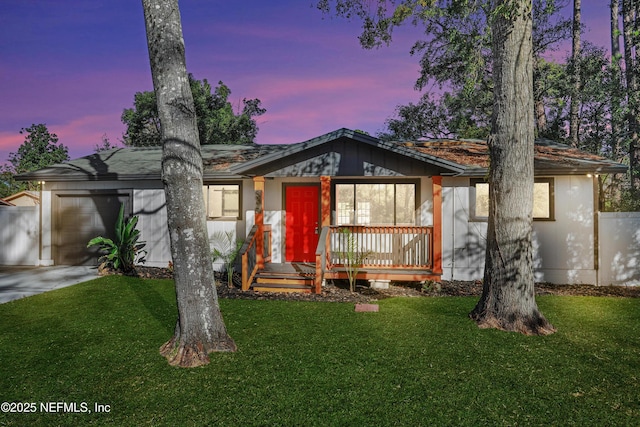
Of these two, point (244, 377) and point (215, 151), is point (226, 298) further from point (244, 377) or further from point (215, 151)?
point (215, 151)

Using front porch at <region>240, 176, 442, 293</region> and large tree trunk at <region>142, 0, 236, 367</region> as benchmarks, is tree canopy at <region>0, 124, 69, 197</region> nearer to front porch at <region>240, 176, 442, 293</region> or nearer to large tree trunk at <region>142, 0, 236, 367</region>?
front porch at <region>240, 176, 442, 293</region>

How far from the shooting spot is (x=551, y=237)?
9672mm

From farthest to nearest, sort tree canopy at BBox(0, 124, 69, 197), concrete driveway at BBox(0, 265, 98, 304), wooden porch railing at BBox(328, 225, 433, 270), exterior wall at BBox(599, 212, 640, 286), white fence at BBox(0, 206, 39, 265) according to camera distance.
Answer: tree canopy at BBox(0, 124, 69, 197)
white fence at BBox(0, 206, 39, 265)
exterior wall at BBox(599, 212, 640, 286)
wooden porch railing at BBox(328, 225, 433, 270)
concrete driveway at BBox(0, 265, 98, 304)

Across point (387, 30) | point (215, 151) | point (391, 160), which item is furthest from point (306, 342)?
point (215, 151)

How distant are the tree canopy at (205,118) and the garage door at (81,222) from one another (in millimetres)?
13791

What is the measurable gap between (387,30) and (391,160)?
3.26 meters

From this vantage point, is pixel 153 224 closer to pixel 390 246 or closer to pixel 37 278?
pixel 37 278

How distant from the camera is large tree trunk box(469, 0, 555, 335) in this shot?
18.5 ft

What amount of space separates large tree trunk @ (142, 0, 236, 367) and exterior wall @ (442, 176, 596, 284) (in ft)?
23.5

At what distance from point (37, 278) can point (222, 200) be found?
4.84m

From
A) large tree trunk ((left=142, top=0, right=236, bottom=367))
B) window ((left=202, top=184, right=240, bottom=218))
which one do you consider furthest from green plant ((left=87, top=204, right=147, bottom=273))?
large tree trunk ((left=142, top=0, right=236, bottom=367))

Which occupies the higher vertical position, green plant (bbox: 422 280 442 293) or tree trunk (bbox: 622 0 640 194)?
tree trunk (bbox: 622 0 640 194)

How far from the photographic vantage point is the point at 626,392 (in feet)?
12.1

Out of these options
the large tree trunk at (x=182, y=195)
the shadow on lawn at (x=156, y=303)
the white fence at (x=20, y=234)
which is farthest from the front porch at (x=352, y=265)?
the white fence at (x=20, y=234)
